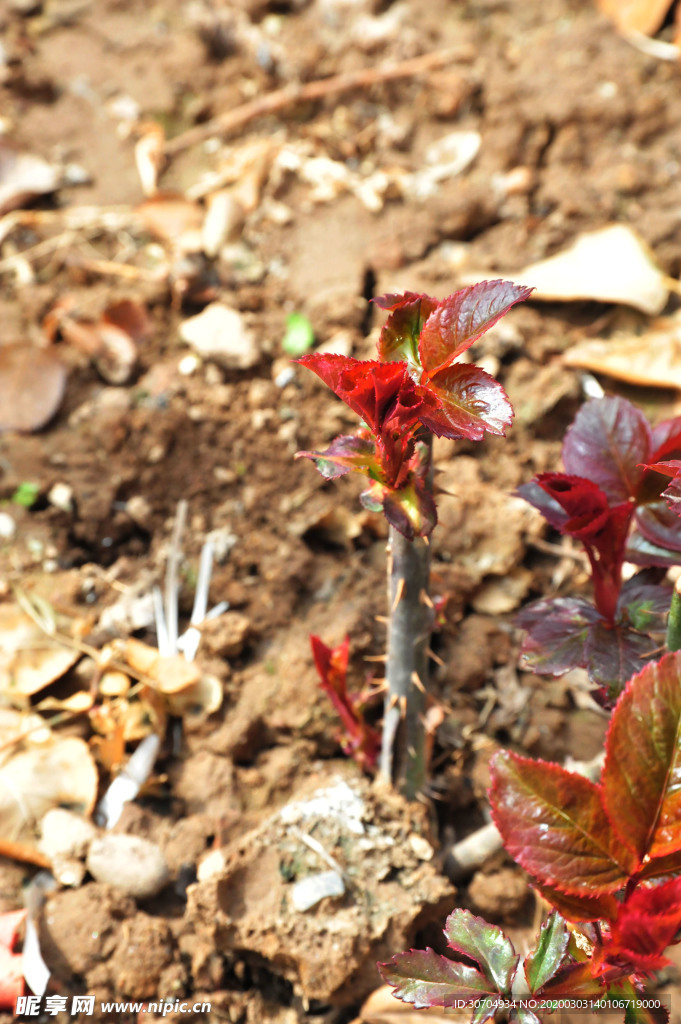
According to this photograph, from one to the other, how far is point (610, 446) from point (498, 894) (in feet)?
2.96

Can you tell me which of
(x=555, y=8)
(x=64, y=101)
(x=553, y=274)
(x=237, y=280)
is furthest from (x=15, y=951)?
(x=555, y=8)

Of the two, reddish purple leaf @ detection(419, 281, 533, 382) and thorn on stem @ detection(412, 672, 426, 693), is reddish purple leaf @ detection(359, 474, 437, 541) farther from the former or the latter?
→ thorn on stem @ detection(412, 672, 426, 693)

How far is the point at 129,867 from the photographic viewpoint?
150 cm

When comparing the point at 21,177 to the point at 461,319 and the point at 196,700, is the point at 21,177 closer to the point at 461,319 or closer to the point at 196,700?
the point at 196,700

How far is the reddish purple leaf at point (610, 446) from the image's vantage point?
4.00 feet

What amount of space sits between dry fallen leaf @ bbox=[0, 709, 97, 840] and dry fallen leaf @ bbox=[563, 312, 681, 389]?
158 centimetres

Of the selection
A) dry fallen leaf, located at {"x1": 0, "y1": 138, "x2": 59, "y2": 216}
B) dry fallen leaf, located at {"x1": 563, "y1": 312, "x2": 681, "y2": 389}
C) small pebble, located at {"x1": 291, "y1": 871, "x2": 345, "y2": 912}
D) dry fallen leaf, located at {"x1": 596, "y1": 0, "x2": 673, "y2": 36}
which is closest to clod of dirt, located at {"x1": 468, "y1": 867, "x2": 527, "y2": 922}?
small pebble, located at {"x1": 291, "y1": 871, "x2": 345, "y2": 912}

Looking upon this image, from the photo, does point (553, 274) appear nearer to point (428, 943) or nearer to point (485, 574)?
point (485, 574)

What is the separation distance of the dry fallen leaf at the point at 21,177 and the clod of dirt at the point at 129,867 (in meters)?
1.95

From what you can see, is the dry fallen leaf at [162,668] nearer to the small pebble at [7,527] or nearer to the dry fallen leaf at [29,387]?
the small pebble at [7,527]

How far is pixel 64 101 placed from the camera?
2.68 m

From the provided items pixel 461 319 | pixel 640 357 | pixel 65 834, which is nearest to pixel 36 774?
pixel 65 834

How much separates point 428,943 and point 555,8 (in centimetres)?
295

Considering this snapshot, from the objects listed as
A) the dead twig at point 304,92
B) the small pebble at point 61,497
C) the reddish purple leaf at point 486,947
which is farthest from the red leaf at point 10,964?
the dead twig at point 304,92
